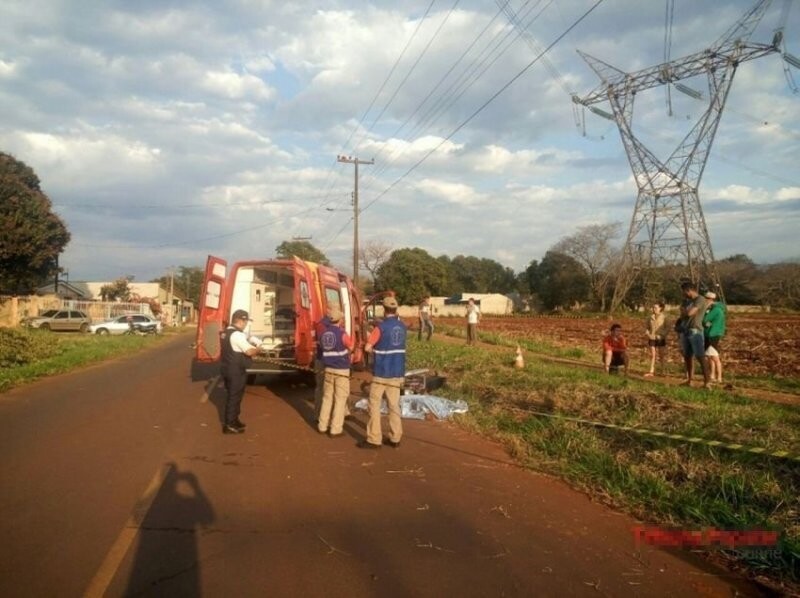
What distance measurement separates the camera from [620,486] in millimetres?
5746

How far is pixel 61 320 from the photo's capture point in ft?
117

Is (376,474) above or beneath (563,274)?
beneath

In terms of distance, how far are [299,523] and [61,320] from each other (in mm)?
35996

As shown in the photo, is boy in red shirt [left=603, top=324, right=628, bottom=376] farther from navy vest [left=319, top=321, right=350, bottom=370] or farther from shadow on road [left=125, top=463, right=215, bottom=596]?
shadow on road [left=125, top=463, right=215, bottom=596]

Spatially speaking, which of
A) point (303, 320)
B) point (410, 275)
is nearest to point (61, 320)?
point (303, 320)

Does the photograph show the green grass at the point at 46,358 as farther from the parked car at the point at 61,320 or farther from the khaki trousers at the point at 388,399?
the parked car at the point at 61,320

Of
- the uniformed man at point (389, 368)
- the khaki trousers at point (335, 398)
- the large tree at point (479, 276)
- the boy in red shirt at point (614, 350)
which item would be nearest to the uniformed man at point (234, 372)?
the khaki trousers at point (335, 398)

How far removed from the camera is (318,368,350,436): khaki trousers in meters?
7.86

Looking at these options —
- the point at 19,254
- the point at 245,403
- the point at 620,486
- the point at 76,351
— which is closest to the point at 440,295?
the point at 19,254

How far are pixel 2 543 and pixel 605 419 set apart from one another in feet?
21.6

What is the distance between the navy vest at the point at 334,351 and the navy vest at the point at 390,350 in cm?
59

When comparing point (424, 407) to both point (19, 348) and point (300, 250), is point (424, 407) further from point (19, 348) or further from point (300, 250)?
point (300, 250)

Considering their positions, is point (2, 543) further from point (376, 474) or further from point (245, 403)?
point (245, 403)

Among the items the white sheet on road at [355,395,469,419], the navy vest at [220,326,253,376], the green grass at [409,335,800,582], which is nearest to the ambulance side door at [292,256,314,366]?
the white sheet on road at [355,395,469,419]
